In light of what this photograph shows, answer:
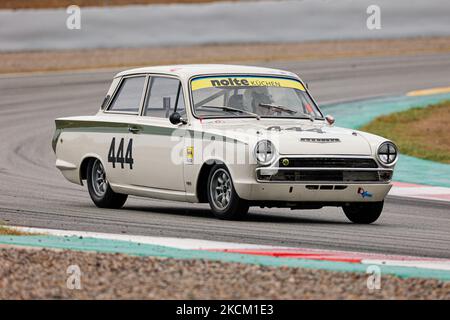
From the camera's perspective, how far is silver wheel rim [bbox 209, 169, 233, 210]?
1105cm

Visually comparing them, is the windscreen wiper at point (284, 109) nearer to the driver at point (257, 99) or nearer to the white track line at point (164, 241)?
the driver at point (257, 99)

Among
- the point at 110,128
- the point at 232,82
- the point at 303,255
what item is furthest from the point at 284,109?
the point at 303,255

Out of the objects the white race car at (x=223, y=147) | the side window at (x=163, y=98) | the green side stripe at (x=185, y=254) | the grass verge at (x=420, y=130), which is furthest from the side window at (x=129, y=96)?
the grass verge at (x=420, y=130)

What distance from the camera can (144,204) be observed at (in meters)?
13.4

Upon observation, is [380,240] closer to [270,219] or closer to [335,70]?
[270,219]

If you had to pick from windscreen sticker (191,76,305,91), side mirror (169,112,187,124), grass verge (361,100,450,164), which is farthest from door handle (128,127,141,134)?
grass verge (361,100,450,164)

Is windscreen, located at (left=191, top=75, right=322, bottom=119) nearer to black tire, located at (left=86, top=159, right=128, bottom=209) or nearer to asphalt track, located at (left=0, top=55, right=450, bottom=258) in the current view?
asphalt track, located at (left=0, top=55, right=450, bottom=258)

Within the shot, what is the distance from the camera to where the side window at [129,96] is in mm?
12555

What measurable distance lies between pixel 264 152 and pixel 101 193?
2665 mm

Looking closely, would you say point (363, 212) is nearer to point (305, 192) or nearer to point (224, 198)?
point (305, 192)

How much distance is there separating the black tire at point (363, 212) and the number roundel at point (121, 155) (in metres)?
2.17

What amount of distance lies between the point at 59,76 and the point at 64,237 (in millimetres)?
20879

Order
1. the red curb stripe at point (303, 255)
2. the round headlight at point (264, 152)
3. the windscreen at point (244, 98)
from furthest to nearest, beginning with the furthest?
the windscreen at point (244, 98), the round headlight at point (264, 152), the red curb stripe at point (303, 255)

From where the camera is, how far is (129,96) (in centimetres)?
1278
